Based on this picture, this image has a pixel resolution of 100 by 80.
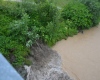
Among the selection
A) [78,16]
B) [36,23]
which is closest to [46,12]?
[36,23]

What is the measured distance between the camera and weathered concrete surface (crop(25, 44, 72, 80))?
482 cm

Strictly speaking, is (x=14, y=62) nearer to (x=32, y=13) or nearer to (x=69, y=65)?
(x=69, y=65)

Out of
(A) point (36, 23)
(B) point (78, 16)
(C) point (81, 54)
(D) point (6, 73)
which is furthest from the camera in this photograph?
(B) point (78, 16)

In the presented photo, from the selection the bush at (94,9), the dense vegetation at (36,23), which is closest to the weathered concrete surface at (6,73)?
the dense vegetation at (36,23)

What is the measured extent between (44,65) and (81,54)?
1768mm

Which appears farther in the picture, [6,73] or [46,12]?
[46,12]

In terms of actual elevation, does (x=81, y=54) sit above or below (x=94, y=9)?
below

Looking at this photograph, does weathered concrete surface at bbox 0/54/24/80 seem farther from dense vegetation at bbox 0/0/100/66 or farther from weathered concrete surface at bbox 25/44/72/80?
dense vegetation at bbox 0/0/100/66

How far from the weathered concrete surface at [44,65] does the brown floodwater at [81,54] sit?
16.4 inches

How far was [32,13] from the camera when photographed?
6.82m

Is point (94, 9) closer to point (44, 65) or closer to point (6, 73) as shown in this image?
point (44, 65)

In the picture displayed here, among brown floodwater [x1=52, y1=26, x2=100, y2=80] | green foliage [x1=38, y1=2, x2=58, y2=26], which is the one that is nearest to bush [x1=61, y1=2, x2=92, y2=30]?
brown floodwater [x1=52, y1=26, x2=100, y2=80]

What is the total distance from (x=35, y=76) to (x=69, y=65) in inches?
60.6

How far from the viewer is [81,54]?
660 centimetres
